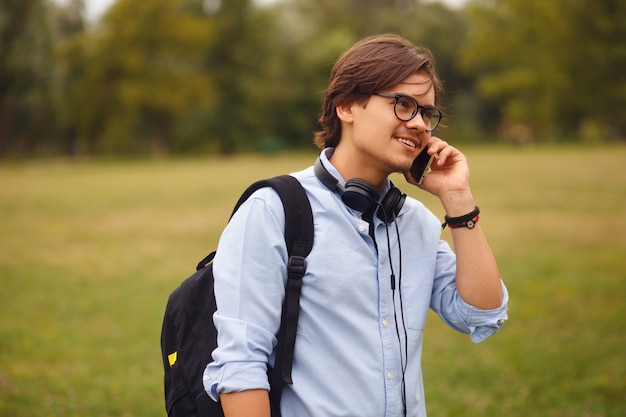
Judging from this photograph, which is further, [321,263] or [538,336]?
[538,336]

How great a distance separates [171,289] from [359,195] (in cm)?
888

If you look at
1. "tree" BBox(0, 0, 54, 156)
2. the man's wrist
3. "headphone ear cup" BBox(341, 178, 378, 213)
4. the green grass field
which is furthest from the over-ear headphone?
"tree" BBox(0, 0, 54, 156)

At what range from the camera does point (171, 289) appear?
10883mm

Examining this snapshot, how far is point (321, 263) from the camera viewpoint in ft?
7.58

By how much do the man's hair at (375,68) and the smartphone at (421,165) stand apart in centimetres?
27

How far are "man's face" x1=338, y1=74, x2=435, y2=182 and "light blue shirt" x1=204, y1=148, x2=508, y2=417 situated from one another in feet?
0.42

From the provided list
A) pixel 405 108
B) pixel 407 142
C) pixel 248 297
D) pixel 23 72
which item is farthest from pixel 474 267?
pixel 23 72

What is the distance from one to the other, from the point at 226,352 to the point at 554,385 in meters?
5.10

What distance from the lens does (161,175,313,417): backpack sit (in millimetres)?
2277

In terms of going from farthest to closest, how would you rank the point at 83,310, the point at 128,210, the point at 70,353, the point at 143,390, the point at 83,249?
the point at 128,210 < the point at 83,249 < the point at 83,310 < the point at 70,353 < the point at 143,390

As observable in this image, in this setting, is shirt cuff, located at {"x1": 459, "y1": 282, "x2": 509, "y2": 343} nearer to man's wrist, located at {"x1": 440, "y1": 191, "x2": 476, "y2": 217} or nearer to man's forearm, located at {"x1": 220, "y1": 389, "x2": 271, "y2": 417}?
man's wrist, located at {"x1": 440, "y1": 191, "x2": 476, "y2": 217}

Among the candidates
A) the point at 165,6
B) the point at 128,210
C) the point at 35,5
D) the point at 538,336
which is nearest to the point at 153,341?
the point at 538,336

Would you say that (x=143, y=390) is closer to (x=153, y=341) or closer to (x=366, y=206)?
(x=153, y=341)

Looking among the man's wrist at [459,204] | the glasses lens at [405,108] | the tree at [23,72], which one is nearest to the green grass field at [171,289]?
the man's wrist at [459,204]
